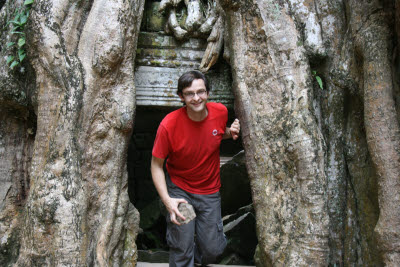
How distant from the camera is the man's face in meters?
2.57

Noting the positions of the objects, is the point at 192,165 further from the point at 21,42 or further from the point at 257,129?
the point at 21,42

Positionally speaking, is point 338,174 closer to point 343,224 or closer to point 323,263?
point 343,224

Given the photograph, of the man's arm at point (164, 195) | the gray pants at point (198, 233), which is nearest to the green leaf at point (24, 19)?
the man's arm at point (164, 195)

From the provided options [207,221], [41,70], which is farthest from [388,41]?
[41,70]

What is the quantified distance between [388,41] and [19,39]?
2675mm

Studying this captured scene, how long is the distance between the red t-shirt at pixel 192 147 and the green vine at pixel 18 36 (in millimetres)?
1301

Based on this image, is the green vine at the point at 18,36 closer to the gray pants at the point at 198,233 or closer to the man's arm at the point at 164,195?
the man's arm at the point at 164,195

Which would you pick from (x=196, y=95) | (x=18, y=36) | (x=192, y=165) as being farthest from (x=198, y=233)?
(x=18, y=36)

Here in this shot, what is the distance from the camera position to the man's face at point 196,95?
8.42 feet

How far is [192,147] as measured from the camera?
268 cm

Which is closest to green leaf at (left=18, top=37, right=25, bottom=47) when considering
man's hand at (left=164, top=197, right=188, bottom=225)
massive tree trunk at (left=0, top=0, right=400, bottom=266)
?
massive tree trunk at (left=0, top=0, right=400, bottom=266)

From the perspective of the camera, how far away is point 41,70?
279 cm

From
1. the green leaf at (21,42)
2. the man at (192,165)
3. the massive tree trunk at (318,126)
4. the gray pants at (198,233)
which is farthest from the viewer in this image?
the green leaf at (21,42)

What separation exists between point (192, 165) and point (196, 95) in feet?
1.72
